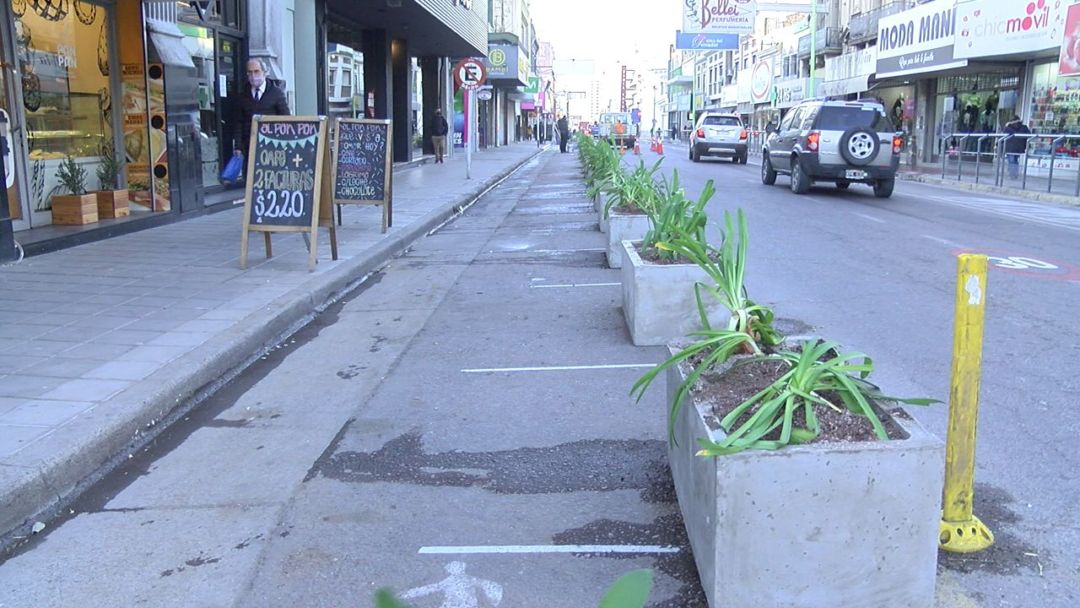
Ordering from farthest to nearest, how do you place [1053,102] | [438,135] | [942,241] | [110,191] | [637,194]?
1. [438,135]
2. [1053,102]
3. [942,241]
4. [110,191]
5. [637,194]

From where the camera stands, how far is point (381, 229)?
39.9 ft

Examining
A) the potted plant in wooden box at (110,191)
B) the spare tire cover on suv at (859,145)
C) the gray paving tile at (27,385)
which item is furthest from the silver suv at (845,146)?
the gray paving tile at (27,385)

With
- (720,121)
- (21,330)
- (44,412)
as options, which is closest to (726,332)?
(44,412)

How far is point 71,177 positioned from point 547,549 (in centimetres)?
970

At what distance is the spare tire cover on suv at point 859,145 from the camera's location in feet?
55.4

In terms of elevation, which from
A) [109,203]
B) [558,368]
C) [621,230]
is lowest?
[558,368]

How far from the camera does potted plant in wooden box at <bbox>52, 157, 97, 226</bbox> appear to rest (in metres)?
10.8

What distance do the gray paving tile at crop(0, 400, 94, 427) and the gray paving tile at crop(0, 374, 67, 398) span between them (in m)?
0.18

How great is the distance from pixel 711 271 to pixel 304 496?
2071mm

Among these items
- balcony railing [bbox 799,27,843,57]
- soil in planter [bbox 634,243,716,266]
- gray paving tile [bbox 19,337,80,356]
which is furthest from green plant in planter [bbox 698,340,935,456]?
balcony railing [bbox 799,27,843,57]

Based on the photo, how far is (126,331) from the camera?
6.41 metres

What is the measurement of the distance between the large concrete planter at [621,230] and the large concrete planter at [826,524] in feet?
20.0

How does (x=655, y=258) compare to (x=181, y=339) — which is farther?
(x=655, y=258)

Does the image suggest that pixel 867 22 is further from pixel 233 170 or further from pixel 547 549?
pixel 547 549
